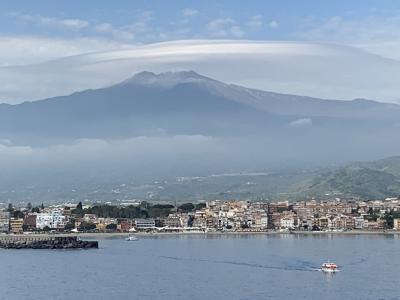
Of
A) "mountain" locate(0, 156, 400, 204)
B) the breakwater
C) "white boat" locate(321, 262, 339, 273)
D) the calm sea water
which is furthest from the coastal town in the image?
"white boat" locate(321, 262, 339, 273)

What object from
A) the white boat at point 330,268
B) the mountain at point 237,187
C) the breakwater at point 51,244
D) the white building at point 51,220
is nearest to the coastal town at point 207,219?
the white building at point 51,220

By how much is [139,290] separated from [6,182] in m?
110

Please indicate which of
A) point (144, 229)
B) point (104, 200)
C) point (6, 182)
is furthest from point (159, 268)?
point (6, 182)

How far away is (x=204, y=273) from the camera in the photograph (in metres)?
28.8

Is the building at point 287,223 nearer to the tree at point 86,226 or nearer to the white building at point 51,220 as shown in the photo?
the tree at point 86,226

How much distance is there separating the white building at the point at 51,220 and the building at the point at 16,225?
Result: 105cm

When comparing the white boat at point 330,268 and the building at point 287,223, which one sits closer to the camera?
the white boat at point 330,268

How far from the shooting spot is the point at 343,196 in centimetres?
8594

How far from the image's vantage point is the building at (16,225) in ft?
201

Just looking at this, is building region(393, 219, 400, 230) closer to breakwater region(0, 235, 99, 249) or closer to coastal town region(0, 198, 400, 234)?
coastal town region(0, 198, 400, 234)

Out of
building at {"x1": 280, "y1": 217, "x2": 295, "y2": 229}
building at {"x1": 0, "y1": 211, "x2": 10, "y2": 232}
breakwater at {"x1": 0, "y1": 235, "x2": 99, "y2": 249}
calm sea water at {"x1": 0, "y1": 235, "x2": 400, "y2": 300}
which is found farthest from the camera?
building at {"x1": 280, "y1": 217, "x2": 295, "y2": 229}

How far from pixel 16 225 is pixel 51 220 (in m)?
2.08

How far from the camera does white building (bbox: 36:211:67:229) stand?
6206 cm

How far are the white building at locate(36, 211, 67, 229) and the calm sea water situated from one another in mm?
21049
